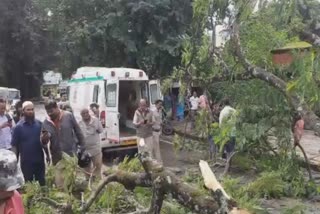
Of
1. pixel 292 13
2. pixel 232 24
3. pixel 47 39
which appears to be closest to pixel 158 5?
pixel 232 24

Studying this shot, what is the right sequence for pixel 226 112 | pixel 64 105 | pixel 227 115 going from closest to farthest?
1. pixel 227 115
2. pixel 226 112
3. pixel 64 105

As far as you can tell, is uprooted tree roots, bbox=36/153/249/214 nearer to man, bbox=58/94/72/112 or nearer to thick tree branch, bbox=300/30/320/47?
thick tree branch, bbox=300/30/320/47

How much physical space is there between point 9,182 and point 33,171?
399 centimetres

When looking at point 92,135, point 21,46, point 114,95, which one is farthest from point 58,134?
point 21,46

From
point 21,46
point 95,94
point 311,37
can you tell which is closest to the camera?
point 311,37

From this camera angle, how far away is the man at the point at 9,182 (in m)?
2.66

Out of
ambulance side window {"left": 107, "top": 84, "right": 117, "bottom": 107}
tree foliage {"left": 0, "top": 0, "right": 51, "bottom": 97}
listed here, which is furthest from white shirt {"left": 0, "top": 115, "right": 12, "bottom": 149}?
tree foliage {"left": 0, "top": 0, "right": 51, "bottom": 97}

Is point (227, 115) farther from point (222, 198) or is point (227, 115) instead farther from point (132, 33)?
point (132, 33)

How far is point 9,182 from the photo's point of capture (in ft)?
8.77

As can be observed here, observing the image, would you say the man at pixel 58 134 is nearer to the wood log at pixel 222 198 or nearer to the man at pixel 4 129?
the man at pixel 4 129

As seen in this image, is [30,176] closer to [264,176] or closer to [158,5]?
[264,176]

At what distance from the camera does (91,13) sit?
18.3 m

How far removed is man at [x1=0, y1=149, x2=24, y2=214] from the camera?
8.73ft

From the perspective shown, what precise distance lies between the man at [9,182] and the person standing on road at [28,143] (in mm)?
3775
